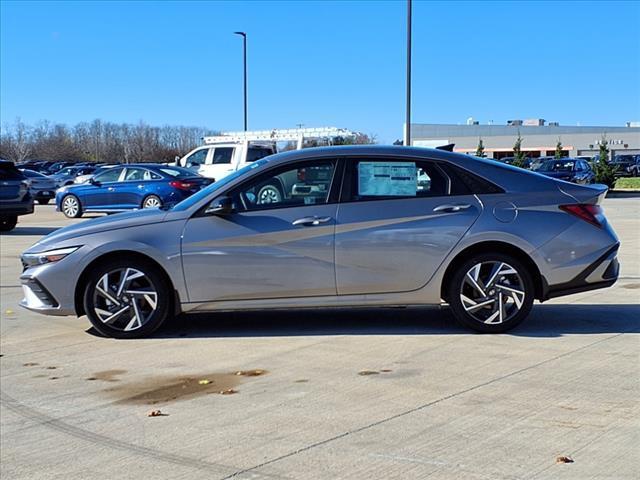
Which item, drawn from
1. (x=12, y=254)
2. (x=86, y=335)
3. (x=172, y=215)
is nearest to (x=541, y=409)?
(x=172, y=215)

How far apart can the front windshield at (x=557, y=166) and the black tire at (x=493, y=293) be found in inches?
1141

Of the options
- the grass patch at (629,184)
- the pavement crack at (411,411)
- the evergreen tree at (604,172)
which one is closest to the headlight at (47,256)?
the pavement crack at (411,411)

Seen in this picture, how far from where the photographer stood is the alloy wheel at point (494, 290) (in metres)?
6.56

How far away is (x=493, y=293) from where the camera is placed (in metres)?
6.57

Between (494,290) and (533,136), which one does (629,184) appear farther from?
(533,136)

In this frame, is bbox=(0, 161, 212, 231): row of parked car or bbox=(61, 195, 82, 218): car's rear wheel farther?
bbox=(61, 195, 82, 218): car's rear wheel

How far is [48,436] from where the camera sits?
4.54 m

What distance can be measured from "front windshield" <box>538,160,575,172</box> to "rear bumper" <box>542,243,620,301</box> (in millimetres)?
28604

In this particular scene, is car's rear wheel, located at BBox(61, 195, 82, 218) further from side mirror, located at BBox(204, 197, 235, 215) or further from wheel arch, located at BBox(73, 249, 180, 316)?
side mirror, located at BBox(204, 197, 235, 215)

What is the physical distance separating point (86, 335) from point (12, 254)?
6945 millimetres

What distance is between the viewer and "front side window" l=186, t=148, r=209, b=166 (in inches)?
962

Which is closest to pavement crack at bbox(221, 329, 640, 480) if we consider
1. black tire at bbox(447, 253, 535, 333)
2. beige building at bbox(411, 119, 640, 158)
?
black tire at bbox(447, 253, 535, 333)

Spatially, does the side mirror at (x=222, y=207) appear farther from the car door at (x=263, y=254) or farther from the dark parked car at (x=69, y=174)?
the dark parked car at (x=69, y=174)

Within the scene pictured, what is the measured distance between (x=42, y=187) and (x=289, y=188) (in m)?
28.0
